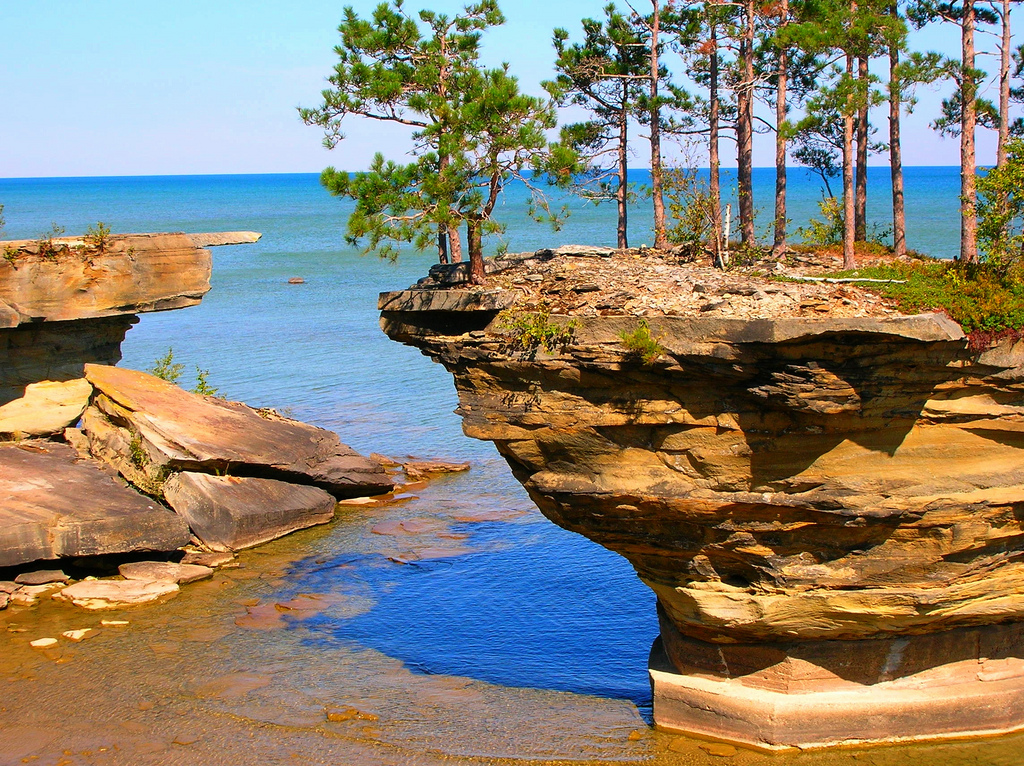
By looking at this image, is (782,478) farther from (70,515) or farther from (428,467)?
(428,467)

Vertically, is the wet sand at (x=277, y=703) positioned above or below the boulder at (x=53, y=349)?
below

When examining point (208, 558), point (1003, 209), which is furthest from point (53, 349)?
point (1003, 209)

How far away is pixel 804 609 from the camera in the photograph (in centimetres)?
1283

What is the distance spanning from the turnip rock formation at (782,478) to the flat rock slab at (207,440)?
10.3m

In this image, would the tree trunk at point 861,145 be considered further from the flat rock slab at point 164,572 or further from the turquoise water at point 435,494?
the flat rock slab at point 164,572

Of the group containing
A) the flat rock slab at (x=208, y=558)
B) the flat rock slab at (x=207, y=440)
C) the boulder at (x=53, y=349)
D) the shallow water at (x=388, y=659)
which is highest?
the boulder at (x=53, y=349)

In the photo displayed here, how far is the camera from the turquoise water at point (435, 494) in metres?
17.2

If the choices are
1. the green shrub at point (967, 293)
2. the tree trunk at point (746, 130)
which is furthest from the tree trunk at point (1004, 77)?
the green shrub at point (967, 293)

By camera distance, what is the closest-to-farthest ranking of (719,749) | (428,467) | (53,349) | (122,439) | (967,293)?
(967,293) < (719,749) < (122,439) < (53,349) < (428,467)

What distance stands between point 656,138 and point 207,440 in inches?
492

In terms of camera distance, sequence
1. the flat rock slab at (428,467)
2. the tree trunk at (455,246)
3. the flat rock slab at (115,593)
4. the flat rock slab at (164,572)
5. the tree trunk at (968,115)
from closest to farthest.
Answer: the tree trunk at (455,246), the flat rock slab at (115,593), the flat rock slab at (164,572), the tree trunk at (968,115), the flat rock slab at (428,467)

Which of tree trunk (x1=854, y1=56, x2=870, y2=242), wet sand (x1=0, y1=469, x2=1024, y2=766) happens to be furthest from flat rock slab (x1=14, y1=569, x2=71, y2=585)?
tree trunk (x1=854, y1=56, x2=870, y2=242)

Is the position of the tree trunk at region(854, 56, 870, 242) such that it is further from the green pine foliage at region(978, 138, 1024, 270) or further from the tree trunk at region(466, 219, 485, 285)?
the tree trunk at region(466, 219, 485, 285)

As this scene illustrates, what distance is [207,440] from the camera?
22312 millimetres
